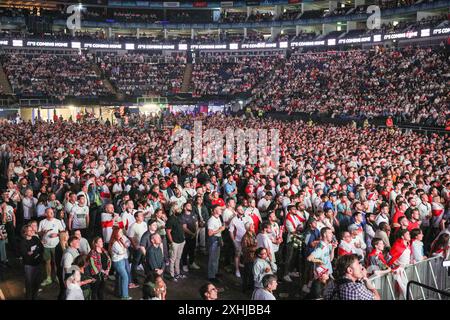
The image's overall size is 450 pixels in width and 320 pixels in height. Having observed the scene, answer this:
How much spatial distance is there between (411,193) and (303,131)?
15.3 m

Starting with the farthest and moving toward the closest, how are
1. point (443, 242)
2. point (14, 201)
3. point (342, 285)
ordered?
point (14, 201) → point (443, 242) → point (342, 285)

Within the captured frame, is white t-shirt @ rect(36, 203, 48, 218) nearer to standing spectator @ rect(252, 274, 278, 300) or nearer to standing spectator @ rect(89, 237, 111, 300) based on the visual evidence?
standing spectator @ rect(89, 237, 111, 300)

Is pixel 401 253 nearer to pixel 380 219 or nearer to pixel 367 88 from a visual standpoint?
pixel 380 219

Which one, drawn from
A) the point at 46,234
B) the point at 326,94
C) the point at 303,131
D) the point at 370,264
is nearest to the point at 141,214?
the point at 46,234

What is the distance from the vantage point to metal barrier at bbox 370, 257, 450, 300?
6.76 m

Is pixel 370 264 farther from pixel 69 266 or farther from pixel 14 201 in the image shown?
pixel 14 201

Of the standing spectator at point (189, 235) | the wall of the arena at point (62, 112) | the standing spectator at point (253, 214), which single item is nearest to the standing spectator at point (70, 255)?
the standing spectator at point (189, 235)

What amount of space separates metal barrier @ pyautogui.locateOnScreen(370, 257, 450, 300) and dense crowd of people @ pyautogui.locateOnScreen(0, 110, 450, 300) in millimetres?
115

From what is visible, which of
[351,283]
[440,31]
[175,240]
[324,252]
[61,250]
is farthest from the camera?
[440,31]

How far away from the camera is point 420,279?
7.27 metres

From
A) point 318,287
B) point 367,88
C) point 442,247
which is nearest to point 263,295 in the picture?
point 318,287

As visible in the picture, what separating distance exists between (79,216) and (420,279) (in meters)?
6.49

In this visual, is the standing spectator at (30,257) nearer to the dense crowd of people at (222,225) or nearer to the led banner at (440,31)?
the dense crowd of people at (222,225)
